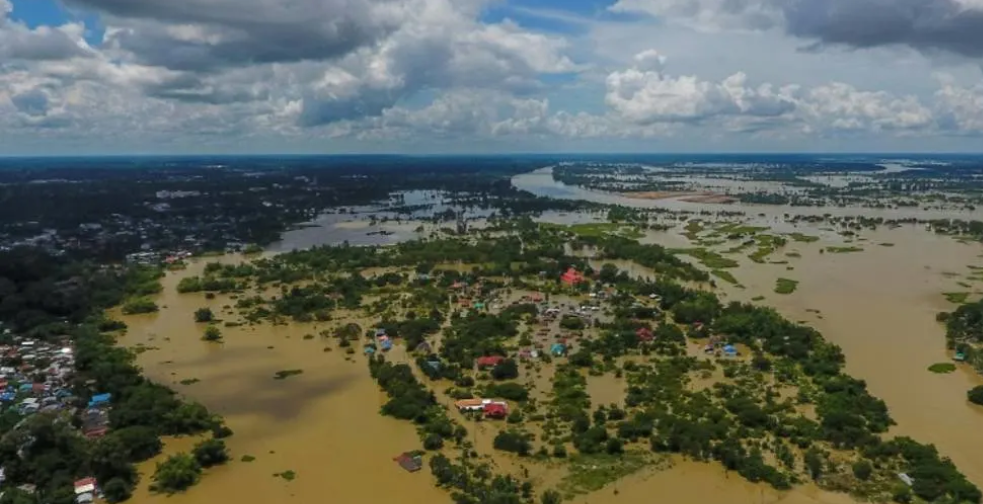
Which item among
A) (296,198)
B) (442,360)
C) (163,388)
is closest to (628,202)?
(296,198)

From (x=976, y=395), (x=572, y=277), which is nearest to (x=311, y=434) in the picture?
(x=976, y=395)

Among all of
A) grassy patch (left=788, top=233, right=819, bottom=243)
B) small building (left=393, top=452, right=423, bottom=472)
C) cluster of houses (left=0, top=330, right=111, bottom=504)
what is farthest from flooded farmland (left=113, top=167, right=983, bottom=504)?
grassy patch (left=788, top=233, right=819, bottom=243)

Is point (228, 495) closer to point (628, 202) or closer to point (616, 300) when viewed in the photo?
point (616, 300)

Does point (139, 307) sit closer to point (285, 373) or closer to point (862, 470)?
point (285, 373)

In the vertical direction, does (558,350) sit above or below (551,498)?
above

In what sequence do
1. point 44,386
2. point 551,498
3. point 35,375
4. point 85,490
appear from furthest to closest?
point 35,375 → point 44,386 → point 85,490 → point 551,498
